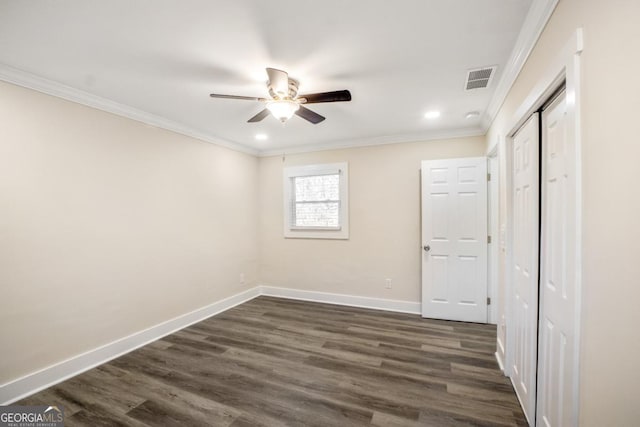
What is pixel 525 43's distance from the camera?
1.70 m

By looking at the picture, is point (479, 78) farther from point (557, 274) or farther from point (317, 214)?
point (317, 214)

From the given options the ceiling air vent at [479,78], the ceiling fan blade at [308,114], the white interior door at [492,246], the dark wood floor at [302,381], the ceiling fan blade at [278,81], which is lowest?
the dark wood floor at [302,381]

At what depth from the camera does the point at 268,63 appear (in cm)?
204

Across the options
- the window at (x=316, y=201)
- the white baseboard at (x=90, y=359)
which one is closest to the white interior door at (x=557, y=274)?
the window at (x=316, y=201)

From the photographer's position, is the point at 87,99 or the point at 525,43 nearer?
the point at 525,43

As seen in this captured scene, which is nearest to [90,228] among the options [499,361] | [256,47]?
[256,47]

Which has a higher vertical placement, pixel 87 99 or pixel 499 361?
pixel 87 99

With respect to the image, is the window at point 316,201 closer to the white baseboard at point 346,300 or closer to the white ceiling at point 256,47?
the white baseboard at point 346,300

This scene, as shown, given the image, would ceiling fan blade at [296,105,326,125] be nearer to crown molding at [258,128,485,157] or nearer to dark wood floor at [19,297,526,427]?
crown molding at [258,128,485,157]

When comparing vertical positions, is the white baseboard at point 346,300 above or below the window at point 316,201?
below

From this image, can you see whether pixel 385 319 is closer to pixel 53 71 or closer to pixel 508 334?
pixel 508 334

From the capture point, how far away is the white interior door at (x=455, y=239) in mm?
3445

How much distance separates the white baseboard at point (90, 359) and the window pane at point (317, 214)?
1905 mm

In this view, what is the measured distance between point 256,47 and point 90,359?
3107mm
